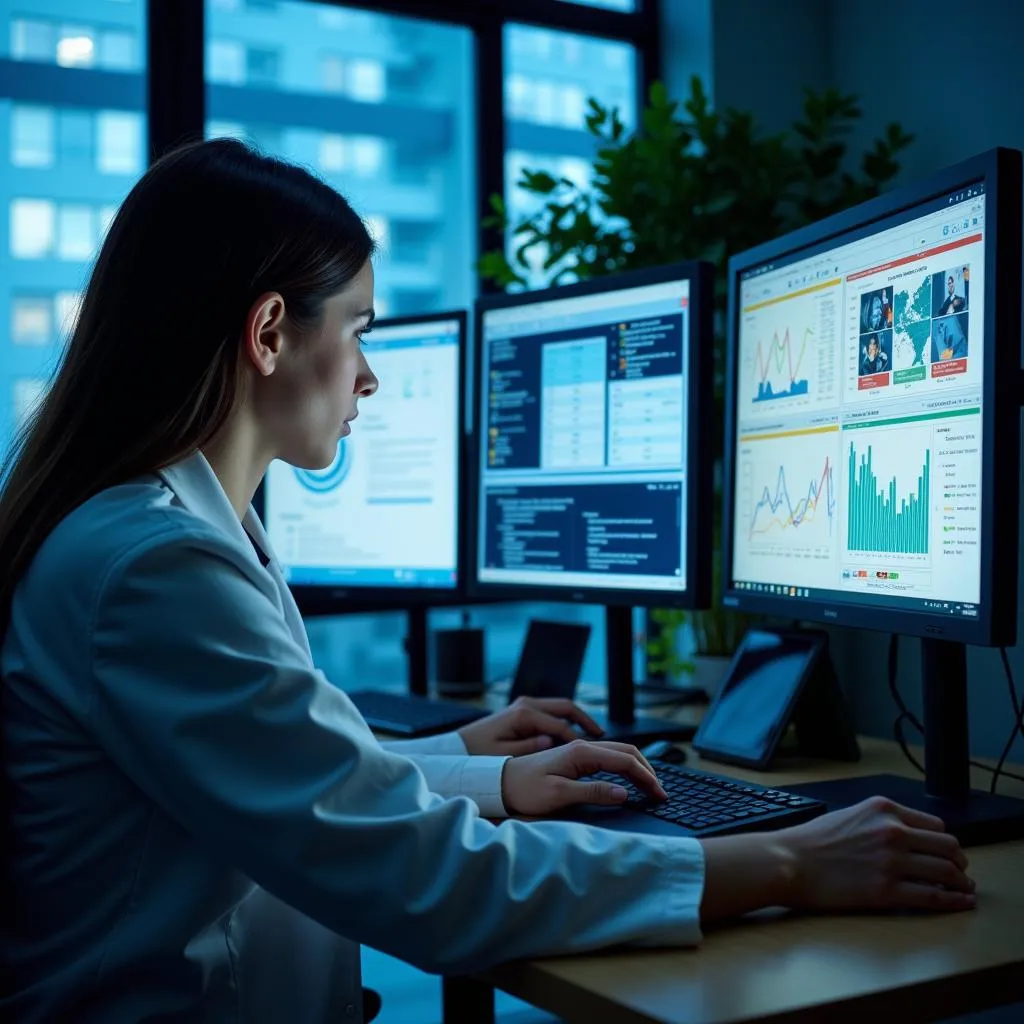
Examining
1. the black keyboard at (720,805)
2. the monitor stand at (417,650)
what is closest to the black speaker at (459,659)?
the monitor stand at (417,650)

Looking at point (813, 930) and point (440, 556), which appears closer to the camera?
point (813, 930)

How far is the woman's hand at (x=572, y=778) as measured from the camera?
103 cm

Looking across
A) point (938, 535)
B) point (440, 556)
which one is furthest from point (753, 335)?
point (440, 556)

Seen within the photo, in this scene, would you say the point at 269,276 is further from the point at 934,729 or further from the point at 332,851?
the point at 934,729

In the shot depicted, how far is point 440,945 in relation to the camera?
2.44 feet

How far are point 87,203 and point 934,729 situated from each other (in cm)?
188

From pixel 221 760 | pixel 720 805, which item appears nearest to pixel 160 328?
pixel 221 760

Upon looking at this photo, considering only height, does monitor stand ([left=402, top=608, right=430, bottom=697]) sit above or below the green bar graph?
below

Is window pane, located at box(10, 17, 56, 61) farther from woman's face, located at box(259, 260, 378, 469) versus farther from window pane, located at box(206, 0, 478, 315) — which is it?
woman's face, located at box(259, 260, 378, 469)

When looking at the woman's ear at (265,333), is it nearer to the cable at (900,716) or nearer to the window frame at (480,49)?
the cable at (900,716)

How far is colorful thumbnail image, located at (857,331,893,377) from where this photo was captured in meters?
1.15

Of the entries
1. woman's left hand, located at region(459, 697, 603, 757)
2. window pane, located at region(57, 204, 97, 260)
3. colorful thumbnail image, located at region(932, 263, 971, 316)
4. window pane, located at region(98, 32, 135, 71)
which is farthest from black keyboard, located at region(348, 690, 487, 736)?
window pane, located at region(98, 32, 135, 71)

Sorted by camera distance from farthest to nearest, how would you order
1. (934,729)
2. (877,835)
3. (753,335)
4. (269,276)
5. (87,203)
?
(87,203) < (753,335) < (934,729) < (269,276) < (877,835)

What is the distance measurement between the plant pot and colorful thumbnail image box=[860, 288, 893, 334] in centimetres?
89
